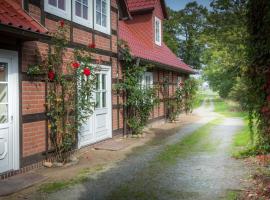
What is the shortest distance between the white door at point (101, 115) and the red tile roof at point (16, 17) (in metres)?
3.52

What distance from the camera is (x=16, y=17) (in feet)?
21.8

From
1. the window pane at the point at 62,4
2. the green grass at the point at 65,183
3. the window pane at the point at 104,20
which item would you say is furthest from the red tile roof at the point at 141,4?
the green grass at the point at 65,183

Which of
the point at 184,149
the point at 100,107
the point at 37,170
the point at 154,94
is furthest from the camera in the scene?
the point at 154,94

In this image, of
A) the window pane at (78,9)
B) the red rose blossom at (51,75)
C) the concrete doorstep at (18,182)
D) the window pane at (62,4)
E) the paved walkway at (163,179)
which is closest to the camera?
the paved walkway at (163,179)

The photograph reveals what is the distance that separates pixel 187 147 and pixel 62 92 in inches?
167

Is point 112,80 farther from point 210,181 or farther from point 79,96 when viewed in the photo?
point 210,181

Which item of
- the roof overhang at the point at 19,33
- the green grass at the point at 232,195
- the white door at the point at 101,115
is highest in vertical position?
the roof overhang at the point at 19,33

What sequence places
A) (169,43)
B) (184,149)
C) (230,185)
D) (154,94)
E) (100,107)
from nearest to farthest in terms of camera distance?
(230,185) < (184,149) < (100,107) < (154,94) < (169,43)

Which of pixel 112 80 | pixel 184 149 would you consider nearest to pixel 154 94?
pixel 112 80

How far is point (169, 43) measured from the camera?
3744 cm

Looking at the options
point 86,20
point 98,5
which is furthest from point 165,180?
point 98,5

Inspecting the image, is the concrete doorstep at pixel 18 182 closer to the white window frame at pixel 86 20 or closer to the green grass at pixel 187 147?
the green grass at pixel 187 147

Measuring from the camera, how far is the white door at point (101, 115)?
33.5ft

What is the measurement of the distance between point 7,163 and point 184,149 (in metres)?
4.98
